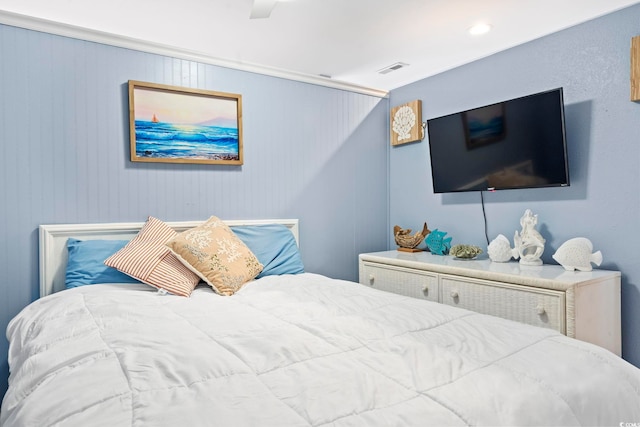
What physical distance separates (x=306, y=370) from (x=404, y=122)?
287 cm

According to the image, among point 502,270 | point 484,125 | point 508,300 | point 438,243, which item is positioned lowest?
point 508,300

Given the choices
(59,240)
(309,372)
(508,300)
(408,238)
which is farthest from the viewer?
(408,238)

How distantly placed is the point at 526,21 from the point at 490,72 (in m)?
0.45

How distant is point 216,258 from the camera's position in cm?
226

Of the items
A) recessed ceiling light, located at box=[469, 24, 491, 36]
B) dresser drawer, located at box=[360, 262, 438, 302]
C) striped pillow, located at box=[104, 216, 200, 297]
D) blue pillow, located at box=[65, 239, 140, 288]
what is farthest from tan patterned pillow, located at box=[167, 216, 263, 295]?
recessed ceiling light, located at box=[469, 24, 491, 36]

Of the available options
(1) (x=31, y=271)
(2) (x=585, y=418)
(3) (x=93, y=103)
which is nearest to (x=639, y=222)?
(2) (x=585, y=418)

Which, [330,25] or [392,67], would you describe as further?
[392,67]

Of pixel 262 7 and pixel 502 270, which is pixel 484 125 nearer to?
pixel 502 270

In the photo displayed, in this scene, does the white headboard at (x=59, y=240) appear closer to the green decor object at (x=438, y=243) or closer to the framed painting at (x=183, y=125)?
the framed painting at (x=183, y=125)

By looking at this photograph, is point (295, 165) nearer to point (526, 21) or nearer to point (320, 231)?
point (320, 231)

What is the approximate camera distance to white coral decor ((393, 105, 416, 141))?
347cm

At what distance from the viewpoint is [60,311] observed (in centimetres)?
171

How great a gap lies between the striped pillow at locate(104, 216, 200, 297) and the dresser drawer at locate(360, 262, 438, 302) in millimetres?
1352

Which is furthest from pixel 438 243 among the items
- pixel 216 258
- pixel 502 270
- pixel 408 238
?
pixel 216 258
